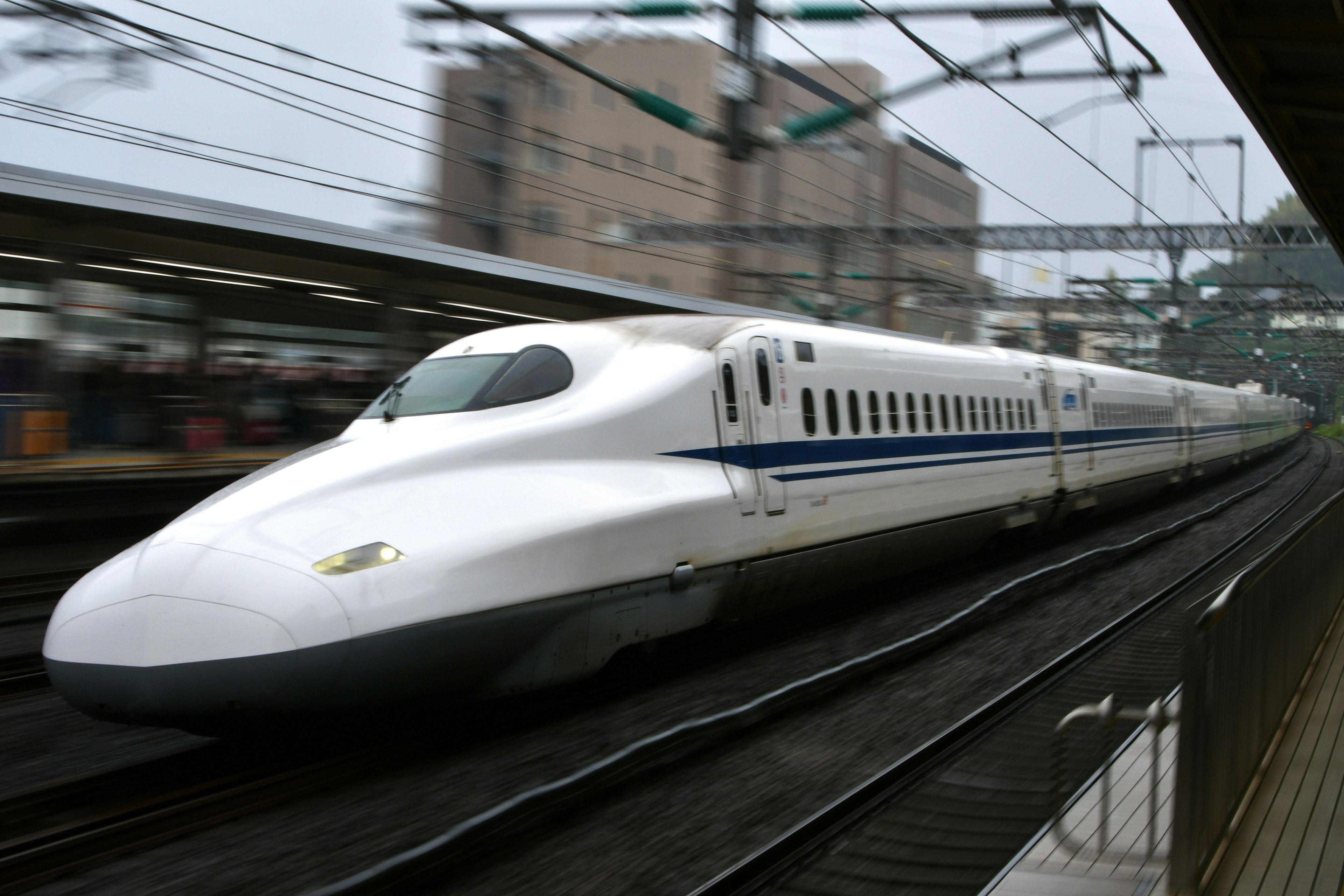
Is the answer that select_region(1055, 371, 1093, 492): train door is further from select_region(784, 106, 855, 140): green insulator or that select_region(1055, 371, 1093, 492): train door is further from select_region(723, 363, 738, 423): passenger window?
select_region(723, 363, 738, 423): passenger window

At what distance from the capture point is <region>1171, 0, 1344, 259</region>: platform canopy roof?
14.2ft

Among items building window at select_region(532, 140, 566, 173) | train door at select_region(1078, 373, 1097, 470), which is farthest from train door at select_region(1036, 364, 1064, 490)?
building window at select_region(532, 140, 566, 173)

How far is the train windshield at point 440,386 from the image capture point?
5.89 meters

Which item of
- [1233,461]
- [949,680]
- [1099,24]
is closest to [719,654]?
[949,680]

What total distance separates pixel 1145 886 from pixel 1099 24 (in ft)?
21.1

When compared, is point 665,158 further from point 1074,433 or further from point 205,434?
point 205,434

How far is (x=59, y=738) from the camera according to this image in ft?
16.7

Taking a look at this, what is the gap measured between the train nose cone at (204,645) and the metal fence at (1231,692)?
10.1 ft

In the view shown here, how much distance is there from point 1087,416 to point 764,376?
817 centimetres

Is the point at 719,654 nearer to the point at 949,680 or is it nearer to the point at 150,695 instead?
the point at 949,680

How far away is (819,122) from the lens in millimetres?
8508

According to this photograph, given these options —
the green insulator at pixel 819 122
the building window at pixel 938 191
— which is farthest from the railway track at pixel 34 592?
the building window at pixel 938 191

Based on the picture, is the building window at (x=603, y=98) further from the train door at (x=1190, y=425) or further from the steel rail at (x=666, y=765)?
the steel rail at (x=666, y=765)

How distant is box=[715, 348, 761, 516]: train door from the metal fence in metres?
3.02
